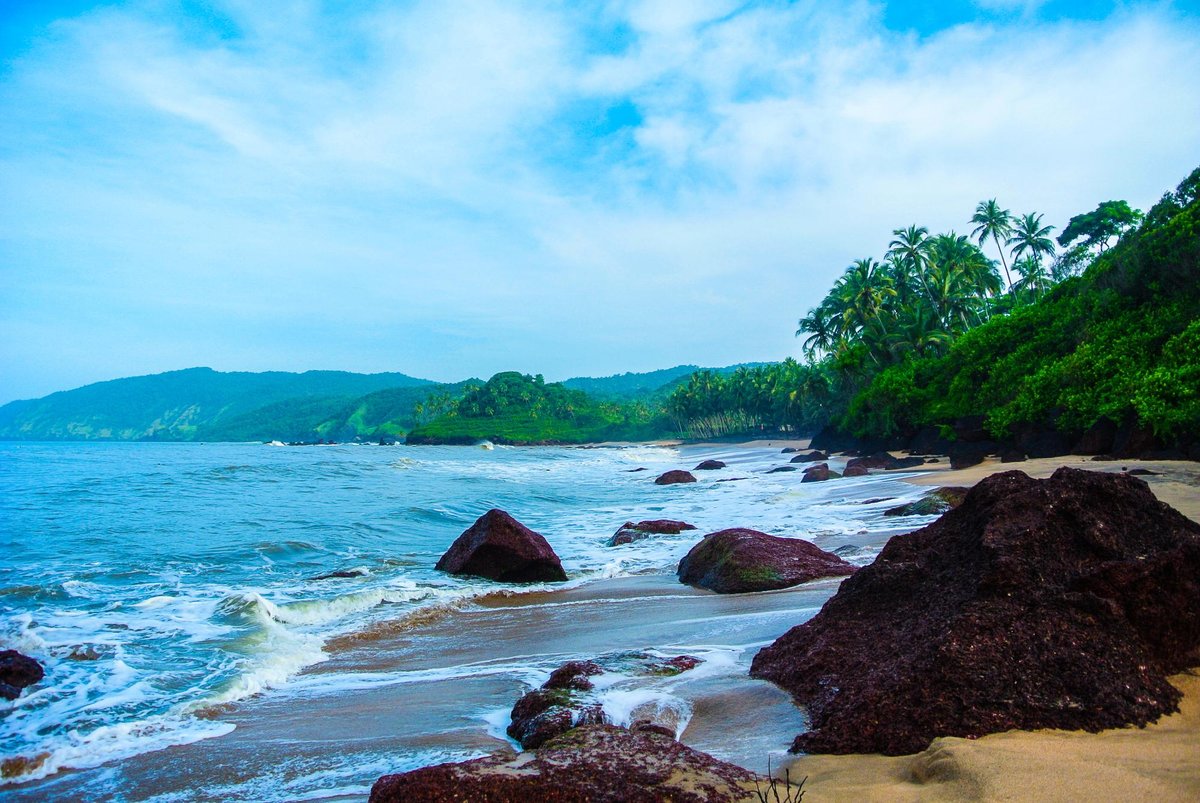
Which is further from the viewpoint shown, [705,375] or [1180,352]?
[705,375]

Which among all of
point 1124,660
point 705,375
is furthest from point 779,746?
point 705,375

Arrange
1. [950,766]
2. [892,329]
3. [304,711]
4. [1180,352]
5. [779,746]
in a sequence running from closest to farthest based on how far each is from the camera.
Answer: [950,766]
[779,746]
[304,711]
[1180,352]
[892,329]

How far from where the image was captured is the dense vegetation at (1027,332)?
19.6 metres

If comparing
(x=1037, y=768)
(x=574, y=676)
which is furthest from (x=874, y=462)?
(x=1037, y=768)

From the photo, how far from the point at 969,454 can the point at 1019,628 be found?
70.2 ft

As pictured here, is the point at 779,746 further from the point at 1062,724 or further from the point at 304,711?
the point at 304,711

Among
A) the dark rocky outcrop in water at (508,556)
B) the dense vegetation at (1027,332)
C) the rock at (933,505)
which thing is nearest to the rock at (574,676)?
the dark rocky outcrop in water at (508,556)

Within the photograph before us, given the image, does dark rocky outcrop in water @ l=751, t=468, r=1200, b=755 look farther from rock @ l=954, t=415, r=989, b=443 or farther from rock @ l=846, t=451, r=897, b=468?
rock @ l=954, t=415, r=989, b=443

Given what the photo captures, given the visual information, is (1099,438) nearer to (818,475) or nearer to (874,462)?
(818,475)

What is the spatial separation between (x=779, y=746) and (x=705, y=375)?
94372mm

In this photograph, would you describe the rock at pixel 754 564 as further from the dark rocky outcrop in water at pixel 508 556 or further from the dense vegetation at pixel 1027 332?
the dense vegetation at pixel 1027 332

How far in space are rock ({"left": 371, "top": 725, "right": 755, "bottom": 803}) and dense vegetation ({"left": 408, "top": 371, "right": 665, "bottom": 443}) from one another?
354 ft

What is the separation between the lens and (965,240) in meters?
60.8

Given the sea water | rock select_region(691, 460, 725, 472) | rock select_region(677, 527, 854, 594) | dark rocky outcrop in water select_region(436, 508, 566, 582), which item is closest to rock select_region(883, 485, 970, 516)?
the sea water
